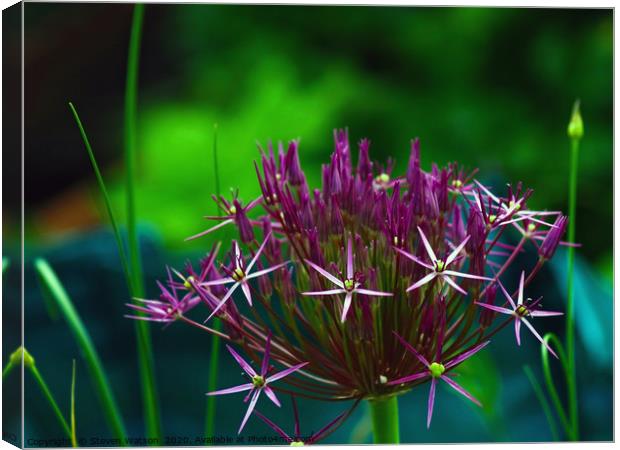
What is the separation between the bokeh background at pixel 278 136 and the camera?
1.34 m

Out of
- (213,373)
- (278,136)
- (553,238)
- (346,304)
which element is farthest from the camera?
(278,136)

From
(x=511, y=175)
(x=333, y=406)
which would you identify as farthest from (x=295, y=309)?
(x=511, y=175)

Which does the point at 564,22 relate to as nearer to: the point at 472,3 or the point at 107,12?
the point at 472,3

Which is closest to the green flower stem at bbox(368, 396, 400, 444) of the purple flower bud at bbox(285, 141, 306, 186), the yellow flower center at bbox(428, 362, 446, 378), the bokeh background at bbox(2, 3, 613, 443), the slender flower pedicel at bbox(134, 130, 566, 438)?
the slender flower pedicel at bbox(134, 130, 566, 438)

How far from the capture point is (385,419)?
32.1 inches

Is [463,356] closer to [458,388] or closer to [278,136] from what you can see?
[458,388]

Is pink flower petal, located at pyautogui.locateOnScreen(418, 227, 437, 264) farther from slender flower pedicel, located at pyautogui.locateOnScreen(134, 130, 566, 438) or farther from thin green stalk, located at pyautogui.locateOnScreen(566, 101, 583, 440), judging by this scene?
thin green stalk, located at pyautogui.locateOnScreen(566, 101, 583, 440)

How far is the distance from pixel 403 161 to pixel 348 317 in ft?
4.09

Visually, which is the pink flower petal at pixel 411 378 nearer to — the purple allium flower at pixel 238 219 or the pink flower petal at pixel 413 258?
the pink flower petal at pixel 413 258

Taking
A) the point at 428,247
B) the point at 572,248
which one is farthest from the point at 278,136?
the point at 428,247

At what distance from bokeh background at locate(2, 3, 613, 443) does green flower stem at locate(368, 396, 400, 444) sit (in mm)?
429

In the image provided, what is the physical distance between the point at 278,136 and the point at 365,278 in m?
1.29

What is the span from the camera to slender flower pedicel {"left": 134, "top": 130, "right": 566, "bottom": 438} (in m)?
0.73

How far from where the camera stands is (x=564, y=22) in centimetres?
163
